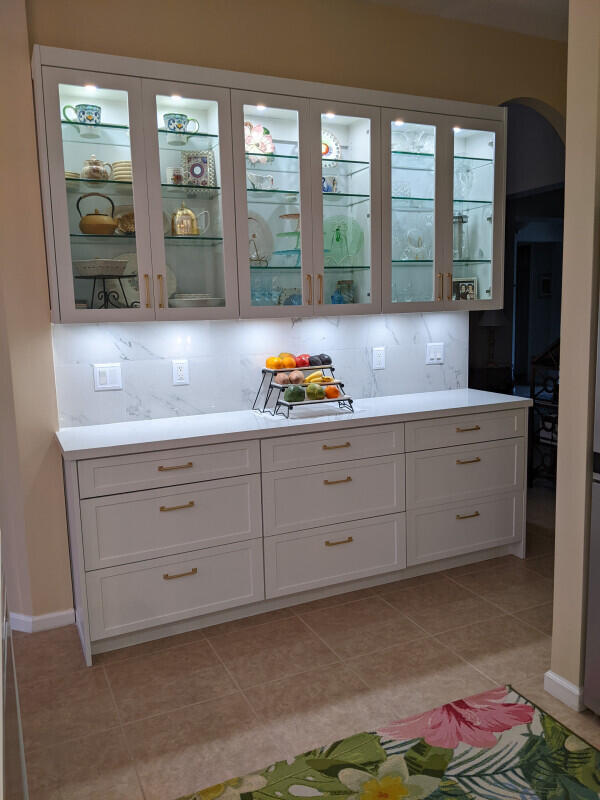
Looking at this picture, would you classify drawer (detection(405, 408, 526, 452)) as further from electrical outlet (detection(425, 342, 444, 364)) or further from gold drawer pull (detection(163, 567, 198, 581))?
gold drawer pull (detection(163, 567, 198, 581))

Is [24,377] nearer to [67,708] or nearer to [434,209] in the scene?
[67,708]

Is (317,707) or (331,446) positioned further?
(331,446)

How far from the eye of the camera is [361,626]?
9.54 feet

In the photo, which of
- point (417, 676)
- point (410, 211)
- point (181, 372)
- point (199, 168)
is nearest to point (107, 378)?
point (181, 372)

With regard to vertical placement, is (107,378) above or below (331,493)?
above

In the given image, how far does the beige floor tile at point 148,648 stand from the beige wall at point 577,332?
58.8 inches

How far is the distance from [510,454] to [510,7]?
7.81 ft

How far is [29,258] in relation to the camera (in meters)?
2.78

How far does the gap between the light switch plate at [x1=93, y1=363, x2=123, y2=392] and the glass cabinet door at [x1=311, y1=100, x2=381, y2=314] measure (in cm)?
102

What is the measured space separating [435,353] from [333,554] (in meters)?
1.45

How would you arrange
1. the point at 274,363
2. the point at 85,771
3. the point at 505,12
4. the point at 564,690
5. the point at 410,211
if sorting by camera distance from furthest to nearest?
the point at 505,12 → the point at 410,211 → the point at 274,363 → the point at 564,690 → the point at 85,771

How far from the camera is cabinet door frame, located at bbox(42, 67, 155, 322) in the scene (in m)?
2.62

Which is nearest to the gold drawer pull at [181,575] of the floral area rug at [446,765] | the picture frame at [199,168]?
the floral area rug at [446,765]

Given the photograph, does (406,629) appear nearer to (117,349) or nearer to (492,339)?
(117,349)
